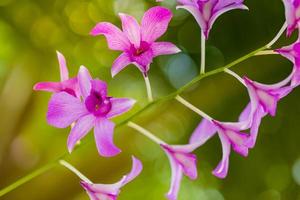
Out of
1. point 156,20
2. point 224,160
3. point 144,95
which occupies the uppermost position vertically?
point 156,20

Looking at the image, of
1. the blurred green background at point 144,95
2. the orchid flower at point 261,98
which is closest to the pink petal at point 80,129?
the orchid flower at point 261,98

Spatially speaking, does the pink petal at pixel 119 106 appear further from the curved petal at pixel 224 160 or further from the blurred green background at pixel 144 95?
the blurred green background at pixel 144 95

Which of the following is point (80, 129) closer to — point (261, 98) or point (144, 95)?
point (261, 98)

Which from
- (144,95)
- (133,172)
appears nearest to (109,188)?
(133,172)

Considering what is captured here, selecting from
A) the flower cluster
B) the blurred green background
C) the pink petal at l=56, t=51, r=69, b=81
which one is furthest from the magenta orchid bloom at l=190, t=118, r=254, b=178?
the blurred green background

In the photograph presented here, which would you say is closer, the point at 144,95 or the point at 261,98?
the point at 261,98

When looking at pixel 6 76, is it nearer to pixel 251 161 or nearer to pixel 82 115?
pixel 251 161
